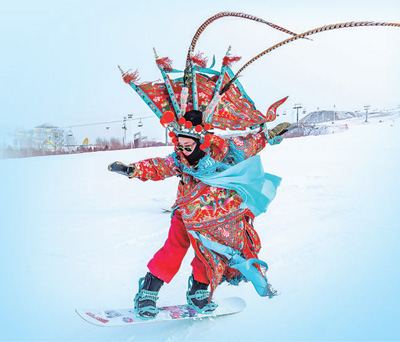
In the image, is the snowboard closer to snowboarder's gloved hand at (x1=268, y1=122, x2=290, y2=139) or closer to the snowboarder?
the snowboarder

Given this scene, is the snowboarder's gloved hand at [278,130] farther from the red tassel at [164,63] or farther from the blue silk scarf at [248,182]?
the red tassel at [164,63]

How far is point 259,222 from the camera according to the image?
3.08m

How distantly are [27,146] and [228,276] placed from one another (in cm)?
311

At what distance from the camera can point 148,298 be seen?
5.54 ft

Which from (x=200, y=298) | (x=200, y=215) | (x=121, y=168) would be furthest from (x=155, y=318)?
(x=121, y=168)

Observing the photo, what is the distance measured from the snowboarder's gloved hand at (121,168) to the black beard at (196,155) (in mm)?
218

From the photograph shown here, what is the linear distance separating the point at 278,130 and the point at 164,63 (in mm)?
540

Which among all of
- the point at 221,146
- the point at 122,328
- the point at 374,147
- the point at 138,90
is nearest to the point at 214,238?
the point at 221,146

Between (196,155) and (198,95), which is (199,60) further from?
(196,155)

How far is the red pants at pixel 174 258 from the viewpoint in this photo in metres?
1.69

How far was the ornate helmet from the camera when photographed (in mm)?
1560

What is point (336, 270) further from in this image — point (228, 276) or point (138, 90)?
point (138, 90)

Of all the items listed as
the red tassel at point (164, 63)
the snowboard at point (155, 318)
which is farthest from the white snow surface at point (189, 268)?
the red tassel at point (164, 63)

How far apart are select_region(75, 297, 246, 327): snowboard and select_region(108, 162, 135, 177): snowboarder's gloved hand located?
583 mm
